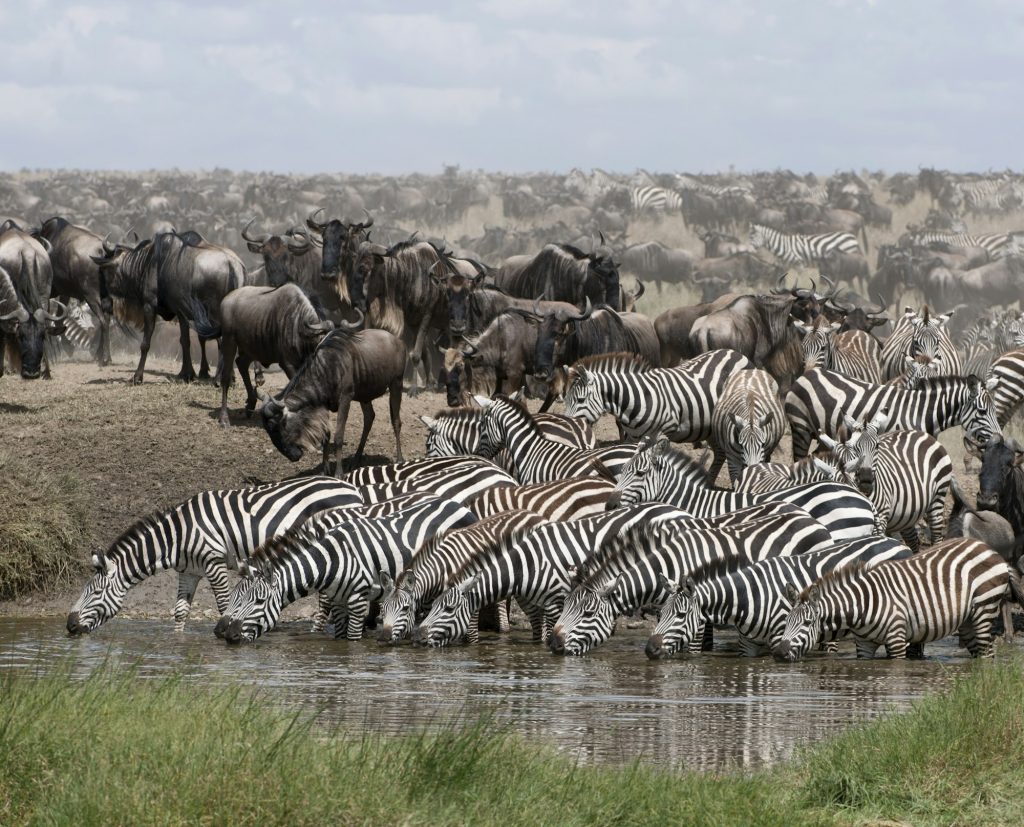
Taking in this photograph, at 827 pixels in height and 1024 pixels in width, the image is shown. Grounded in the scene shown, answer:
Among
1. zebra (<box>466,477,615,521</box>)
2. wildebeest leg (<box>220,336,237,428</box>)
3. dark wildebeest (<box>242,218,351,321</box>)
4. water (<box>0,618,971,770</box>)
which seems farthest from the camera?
dark wildebeest (<box>242,218,351,321</box>)

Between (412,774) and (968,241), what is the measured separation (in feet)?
124

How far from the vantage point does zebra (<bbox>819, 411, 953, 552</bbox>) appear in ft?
47.0

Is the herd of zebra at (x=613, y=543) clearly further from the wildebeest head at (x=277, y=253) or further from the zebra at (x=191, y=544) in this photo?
the wildebeest head at (x=277, y=253)

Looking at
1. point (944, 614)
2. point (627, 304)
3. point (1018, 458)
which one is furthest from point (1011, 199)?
point (944, 614)

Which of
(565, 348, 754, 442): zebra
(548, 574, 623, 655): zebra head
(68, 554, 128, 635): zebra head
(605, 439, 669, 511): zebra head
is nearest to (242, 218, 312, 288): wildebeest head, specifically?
(565, 348, 754, 442): zebra

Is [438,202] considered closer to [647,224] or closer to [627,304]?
[647,224]

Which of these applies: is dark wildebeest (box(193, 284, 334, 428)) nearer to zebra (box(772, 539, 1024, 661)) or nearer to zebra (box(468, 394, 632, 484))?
zebra (box(468, 394, 632, 484))

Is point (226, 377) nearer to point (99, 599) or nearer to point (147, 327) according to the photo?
point (147, 327)

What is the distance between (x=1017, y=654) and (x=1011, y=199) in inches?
1720

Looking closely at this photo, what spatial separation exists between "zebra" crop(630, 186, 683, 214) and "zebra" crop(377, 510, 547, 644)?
3792 cm

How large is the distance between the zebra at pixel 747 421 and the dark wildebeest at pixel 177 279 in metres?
6.99

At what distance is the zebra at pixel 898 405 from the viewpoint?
647 inches

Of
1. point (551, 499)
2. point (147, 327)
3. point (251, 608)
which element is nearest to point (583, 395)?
point (551, 499)

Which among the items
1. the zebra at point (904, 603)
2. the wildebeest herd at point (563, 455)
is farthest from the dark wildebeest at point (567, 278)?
the zebra at point (904, 603)
